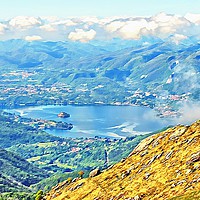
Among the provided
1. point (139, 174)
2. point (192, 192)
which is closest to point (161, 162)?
point (139, 174)

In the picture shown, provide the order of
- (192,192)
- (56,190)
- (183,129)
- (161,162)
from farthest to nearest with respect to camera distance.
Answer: (56,190), (183,129), (161,162), (192,192)

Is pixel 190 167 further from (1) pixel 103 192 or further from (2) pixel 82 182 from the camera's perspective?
(2) pixel 82 182

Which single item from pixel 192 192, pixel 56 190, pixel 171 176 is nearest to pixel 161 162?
pixel 171 176

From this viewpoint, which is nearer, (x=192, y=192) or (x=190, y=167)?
(x=192, y=192)

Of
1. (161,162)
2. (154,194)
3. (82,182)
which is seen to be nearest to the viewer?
(154,194)

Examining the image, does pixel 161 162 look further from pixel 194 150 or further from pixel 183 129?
pixel 183 129

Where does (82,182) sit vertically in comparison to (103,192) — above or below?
below

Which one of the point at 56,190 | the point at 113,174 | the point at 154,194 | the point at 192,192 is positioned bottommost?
the point at 56,190
